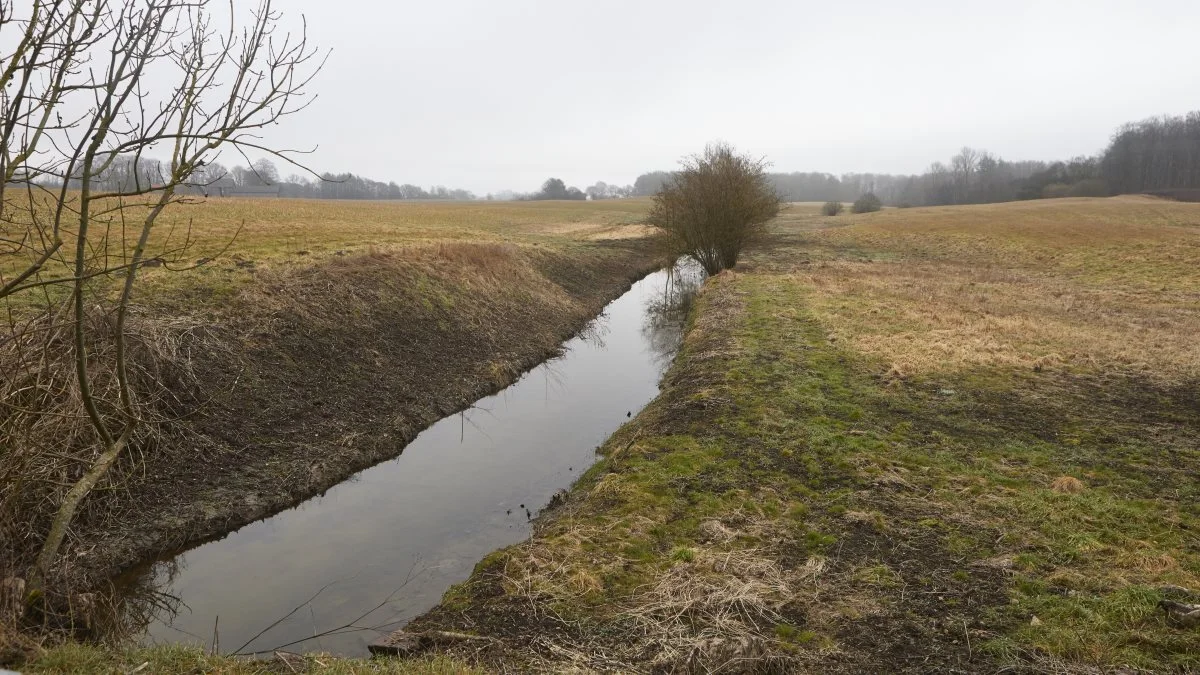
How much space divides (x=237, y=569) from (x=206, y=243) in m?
16.5

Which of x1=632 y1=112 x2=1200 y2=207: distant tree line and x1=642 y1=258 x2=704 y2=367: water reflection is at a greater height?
x1=632 y1=112 x2=1200 y2=207: distant tree line

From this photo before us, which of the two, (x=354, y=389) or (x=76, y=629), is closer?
(x=76, y=629)

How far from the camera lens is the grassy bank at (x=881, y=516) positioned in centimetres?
565

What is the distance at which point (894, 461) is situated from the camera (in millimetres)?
9633

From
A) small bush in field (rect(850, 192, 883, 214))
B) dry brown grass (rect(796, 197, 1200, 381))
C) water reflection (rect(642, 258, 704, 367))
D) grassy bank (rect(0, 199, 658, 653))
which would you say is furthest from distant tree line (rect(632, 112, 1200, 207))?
grassy bank (rect(0, 199, 658, 653))

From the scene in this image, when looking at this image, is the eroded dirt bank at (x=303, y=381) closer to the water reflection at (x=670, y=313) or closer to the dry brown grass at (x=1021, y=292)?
the water reflection at (x=670, y=313)

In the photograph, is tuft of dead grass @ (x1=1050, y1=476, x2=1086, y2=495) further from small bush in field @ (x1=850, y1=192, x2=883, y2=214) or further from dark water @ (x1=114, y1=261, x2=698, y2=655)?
small bush in field @ (x1=850, y1=192, x2=883, y2=214)

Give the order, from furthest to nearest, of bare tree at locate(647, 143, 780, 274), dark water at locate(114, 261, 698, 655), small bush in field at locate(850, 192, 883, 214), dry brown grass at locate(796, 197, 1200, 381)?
small bush in field at locate(850, 192, 883, 214) < bare tree at locate(647, 143, 780, 274) < dry brown grass at locate(796, 197, 1200, 381) < dark water at locate(114, 261, 698, 655)

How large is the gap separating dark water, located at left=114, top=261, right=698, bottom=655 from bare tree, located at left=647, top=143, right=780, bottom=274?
15.8 meters

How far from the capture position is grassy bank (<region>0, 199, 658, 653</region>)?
25.4 feet

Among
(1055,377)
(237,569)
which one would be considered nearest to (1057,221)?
(1055,377)

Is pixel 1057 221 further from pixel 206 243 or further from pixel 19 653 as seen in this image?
pixel 19 653

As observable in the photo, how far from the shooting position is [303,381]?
13.3 m

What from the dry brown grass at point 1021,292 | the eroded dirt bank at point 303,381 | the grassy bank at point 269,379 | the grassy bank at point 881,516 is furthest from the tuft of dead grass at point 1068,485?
the grassy bank at point 269,379
